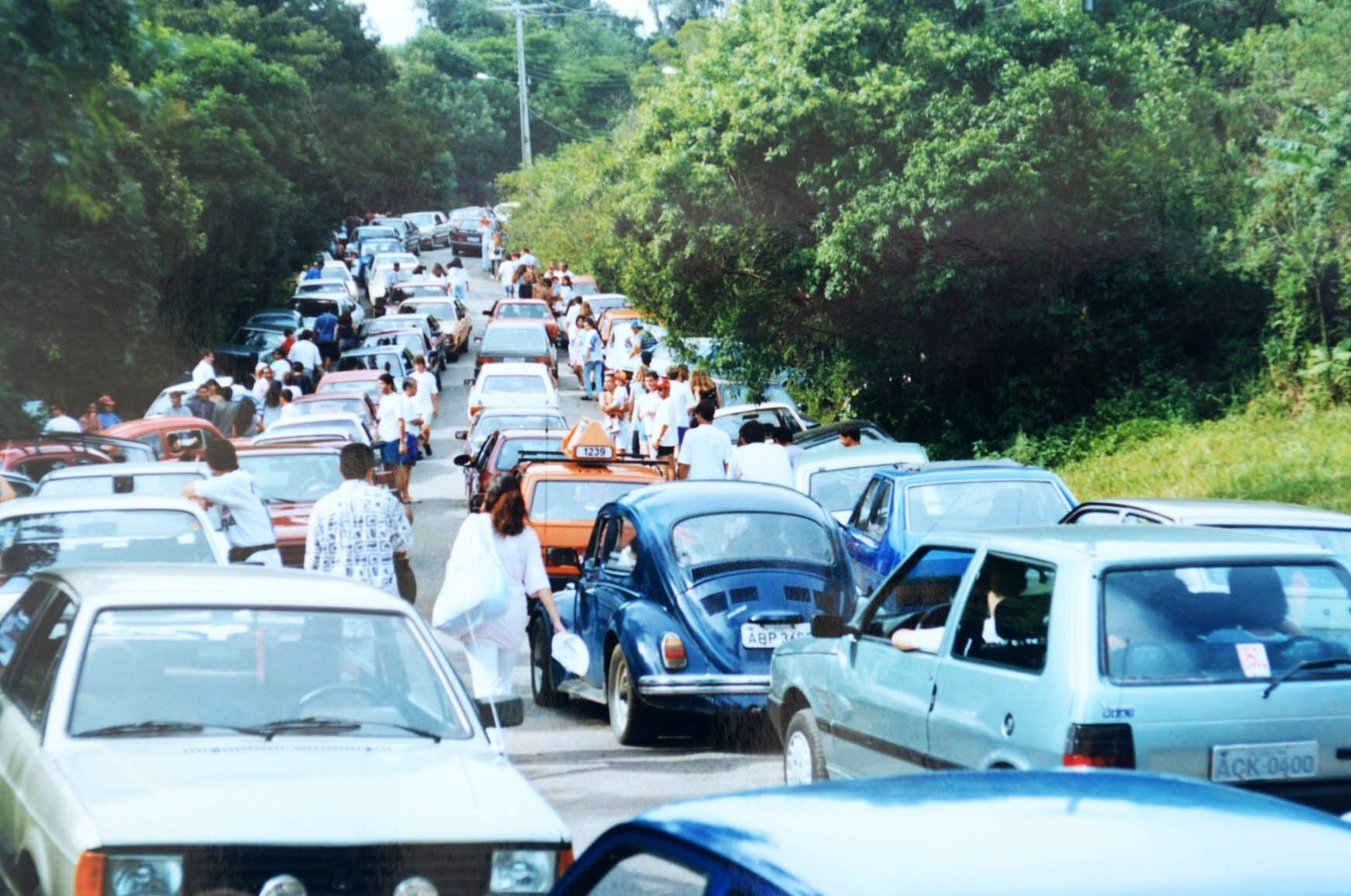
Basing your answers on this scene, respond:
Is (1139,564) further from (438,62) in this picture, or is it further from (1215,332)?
(438,62)

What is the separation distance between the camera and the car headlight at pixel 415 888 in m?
5.30

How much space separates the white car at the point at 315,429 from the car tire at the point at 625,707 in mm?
11055

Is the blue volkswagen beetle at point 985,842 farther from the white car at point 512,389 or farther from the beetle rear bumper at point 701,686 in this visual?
the white car at point 512,389

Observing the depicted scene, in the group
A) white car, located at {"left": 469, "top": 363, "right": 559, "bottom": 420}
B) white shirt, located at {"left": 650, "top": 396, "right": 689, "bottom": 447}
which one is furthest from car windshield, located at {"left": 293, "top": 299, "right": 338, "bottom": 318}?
white shirt, located at {"left": 650, "top": 396, "right": 689, "bottom": 447}

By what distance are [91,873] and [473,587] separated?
4601 millimetres

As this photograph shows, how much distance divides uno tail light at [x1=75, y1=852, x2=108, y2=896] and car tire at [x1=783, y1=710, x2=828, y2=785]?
12.7 feet

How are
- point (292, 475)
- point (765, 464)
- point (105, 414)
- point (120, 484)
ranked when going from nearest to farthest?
point (120, 484) → point (765, 464) → point (292, 475) → point (105, 414)

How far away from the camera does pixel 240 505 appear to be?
12.2 metres

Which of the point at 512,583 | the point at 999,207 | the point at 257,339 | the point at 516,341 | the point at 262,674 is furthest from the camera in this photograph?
the point at 257,339

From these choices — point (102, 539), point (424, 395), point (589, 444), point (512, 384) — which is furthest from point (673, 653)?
point (512, 384)

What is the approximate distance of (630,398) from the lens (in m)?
26.9

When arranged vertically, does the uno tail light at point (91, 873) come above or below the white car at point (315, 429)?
above

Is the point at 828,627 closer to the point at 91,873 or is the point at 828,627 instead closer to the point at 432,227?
the point at 91,873

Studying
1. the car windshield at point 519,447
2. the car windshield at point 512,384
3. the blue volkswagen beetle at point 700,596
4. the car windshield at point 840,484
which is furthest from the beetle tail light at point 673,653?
the car windshield at point 512,384
